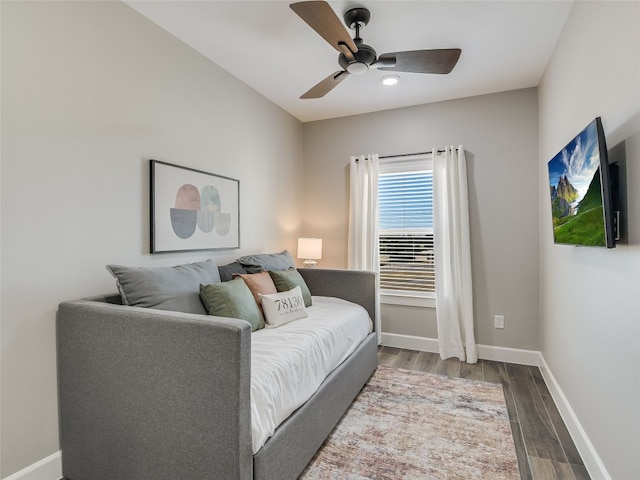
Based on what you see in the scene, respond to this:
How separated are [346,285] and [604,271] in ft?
6.28

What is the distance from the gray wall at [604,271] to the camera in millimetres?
1309

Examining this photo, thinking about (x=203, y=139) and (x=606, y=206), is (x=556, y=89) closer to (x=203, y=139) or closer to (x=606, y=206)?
(x=606, y=206)

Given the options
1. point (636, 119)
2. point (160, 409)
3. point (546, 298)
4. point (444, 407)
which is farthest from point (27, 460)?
point (546, 298)

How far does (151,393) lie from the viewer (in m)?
1.40

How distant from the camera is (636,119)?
4.18ft

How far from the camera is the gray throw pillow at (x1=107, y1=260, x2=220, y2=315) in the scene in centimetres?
179

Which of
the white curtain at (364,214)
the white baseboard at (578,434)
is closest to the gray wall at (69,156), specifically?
the white curtain at (364,214)

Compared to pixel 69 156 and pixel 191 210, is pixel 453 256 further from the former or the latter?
pixel 69 156

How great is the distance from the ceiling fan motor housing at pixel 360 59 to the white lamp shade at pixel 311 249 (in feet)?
6.31

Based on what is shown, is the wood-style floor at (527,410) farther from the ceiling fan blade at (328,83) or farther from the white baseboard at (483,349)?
the ceiling fan blade at (328,83)

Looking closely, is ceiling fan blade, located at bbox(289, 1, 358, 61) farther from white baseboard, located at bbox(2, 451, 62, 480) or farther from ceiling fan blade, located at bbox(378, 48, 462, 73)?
white baseboard, located at bbox(2, 451, 62, 480)

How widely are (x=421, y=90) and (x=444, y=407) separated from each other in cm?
276

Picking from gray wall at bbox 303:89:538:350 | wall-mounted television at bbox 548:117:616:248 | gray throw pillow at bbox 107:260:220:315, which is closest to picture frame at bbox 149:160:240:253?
gray throw pillow at bbox 107:260:220:315

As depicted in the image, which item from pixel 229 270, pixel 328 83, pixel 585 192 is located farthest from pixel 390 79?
pixel 229 270
